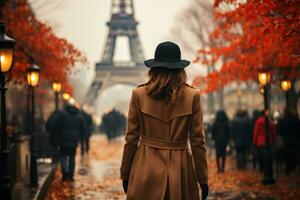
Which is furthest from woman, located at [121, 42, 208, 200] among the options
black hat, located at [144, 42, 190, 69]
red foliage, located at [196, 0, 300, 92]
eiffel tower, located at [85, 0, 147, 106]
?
eiffel tower, located at [85, 0, 147, 106]

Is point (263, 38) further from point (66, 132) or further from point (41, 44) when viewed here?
point (41, 44)

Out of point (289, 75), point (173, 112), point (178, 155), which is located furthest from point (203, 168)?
point (289, 75)

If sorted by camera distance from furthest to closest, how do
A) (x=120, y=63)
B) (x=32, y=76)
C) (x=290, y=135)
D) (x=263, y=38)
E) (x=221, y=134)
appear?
(x=120, y=63) → (x=221, y=134) → (x=290, y=135) → (x=263, y=38) → (x=32, y=76)

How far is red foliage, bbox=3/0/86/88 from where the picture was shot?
75.8 ft

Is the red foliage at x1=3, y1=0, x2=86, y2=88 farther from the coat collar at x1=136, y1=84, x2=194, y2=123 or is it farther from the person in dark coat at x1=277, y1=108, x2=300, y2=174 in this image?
the coat collar at x1=136, y1=84, x2=194, y2=123

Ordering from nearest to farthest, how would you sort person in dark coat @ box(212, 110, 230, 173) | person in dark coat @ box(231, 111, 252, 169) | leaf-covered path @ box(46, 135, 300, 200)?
leaf-covered path @ box(46, 135, 300, 200), person in dark coat @ box(212, 110, 230, 173), person in dark coat @ box(231, 111, 252, 169)

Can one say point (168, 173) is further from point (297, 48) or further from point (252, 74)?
point (252, 74)

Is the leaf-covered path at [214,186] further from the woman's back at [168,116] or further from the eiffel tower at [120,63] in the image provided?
the eiffel tower at [120,63]

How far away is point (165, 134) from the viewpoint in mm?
4961

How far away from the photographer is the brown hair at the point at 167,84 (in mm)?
4898

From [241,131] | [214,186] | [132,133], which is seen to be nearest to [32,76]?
[214,186]

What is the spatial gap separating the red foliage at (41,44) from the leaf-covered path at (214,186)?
322 inches

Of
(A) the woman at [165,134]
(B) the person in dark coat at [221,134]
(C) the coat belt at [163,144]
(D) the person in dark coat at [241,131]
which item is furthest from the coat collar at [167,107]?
(D) the person in dark coat at [241,131]

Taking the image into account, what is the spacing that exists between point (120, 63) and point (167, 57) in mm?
66364
